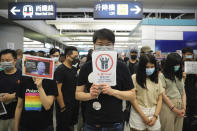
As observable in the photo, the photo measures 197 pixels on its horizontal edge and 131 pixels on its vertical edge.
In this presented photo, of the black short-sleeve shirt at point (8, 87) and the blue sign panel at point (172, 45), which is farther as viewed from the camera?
the blue sign panel at point (172, 45)

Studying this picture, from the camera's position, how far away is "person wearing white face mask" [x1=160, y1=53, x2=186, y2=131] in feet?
7.44

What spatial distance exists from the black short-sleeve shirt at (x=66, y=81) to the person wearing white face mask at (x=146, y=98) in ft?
3.02

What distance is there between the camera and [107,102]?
1396mm

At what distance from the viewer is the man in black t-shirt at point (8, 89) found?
2.10 m

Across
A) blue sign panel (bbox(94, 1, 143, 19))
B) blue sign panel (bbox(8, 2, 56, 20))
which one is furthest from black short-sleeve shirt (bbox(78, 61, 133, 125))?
blue sign panel (bbox(8, 2, 56, 20))

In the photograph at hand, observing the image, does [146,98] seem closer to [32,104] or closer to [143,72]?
[143,72]

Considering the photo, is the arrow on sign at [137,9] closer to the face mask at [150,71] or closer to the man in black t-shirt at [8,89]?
the face mask at [150,71]

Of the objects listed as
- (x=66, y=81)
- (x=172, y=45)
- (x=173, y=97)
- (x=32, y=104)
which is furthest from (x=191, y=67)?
(x=172, y=45)

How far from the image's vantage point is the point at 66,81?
2.49 m

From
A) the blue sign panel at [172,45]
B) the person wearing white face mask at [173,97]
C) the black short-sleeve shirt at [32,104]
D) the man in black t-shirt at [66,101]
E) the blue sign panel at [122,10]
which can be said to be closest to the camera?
the black short-sleeve shirt at [32,104]

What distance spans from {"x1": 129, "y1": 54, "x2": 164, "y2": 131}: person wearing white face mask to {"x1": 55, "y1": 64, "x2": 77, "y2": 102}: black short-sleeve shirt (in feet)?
3.02

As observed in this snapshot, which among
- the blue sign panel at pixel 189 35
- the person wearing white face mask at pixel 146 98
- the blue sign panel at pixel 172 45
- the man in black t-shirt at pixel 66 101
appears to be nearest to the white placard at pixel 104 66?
the person wearing white face mask at pixel 146 98

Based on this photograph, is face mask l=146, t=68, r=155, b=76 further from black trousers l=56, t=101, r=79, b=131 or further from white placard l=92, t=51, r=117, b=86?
black trousers l=56, t=101, r=79, b=131

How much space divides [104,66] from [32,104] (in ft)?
2.96
